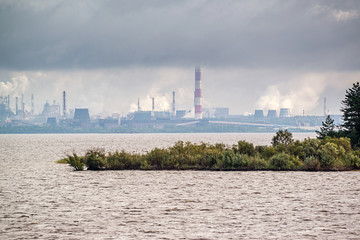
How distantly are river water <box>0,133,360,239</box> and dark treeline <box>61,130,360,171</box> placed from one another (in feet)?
14.6

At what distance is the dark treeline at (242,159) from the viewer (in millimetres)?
60219

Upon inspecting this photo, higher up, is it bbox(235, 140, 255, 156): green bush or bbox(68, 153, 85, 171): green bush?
bbox(235, 140, 255, 156): green bush

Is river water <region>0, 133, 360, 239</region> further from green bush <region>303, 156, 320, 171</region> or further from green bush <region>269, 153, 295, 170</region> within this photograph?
green bush <region>269, 153, 295, 170</region>

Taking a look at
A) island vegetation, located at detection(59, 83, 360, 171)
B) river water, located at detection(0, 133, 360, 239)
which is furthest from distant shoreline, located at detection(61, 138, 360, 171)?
river water, located at detection(0, 133, 360, 239)

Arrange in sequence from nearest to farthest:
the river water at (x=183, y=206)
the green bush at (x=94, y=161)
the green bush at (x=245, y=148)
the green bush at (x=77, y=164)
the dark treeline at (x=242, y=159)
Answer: the river water at (x=183, y=206) < the dark treeline at (x=242, y=159) < the green bush at (x=94, y=161) < the green bush at (x=77, y=164) < the green bush at (x=245, y=148)

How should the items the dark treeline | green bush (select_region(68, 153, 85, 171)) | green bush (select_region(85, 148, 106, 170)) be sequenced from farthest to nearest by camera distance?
1. green bush (select_region(68, 153, 85, 171))
2. green bush (select_region(85, 148, 106, 170))
3. the dark treeline

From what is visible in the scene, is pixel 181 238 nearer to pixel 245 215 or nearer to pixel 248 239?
pixel 248 239

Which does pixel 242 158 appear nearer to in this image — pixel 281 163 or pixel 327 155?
pixel 281 163

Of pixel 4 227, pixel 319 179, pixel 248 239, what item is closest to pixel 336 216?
pixel 248 239

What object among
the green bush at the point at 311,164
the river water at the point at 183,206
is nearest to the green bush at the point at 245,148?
the green bush at the point at 311,164

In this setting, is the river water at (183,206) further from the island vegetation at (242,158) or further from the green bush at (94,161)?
the green bush at (94,161)

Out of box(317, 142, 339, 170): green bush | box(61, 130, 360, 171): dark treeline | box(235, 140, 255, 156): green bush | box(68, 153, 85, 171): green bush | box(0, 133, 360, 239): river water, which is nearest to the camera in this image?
box(0, 133, 360, 239): river water

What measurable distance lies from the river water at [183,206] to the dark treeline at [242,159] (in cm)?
444

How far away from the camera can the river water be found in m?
25.2
